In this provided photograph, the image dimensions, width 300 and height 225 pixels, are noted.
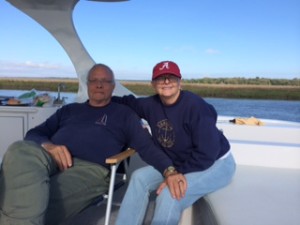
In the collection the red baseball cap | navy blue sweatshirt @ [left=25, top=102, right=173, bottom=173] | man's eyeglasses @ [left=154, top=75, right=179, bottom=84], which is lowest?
navy blue sweatshirt @ [left=25, top=102, right=173, bottom=173]

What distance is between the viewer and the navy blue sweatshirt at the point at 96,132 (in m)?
2.11

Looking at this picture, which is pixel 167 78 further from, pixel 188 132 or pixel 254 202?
pixel 254 202

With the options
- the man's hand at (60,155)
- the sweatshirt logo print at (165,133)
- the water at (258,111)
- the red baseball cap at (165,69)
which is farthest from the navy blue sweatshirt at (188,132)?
the water at (258,111)

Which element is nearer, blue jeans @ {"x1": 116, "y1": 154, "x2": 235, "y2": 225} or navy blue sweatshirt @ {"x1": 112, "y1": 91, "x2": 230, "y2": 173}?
blue jeans @ {"x1": 116, "y1": 154, "x2": 235, "y2": 225}

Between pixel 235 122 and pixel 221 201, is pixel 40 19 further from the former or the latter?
pixel 221 201

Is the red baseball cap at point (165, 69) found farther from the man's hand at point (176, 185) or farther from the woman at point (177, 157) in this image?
the man's hand at point (176, 185)

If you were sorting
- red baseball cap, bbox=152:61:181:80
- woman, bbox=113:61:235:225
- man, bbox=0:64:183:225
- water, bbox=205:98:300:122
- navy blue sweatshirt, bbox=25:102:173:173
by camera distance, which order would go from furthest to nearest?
1. water, bbox=205:98:300:122
2. navy blue sweatshirt, bbox=25:102:173:173
3. red baseball cap, bbox=152:61:181:80
4. woman, bbox=113:61:235:225
5. man, bbox=0:64:183:225

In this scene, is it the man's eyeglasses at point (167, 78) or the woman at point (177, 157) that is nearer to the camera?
the woman at point (177, 157)

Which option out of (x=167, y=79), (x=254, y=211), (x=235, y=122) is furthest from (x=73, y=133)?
(x=235, y=122)

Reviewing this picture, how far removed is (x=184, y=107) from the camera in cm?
181

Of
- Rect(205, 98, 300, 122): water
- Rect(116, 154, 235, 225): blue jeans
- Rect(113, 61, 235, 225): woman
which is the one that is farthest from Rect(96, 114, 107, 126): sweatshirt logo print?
Rect(205, 98, 300, 122): water

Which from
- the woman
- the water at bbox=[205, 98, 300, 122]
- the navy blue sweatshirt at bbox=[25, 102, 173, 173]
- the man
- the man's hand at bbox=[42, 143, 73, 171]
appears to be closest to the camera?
the man

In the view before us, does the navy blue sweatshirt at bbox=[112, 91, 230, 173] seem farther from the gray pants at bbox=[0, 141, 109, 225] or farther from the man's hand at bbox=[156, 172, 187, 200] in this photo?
the gray pants at bbox=[0, 141, 109, 225]

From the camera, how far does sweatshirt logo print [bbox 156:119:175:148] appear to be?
6.03 feet
